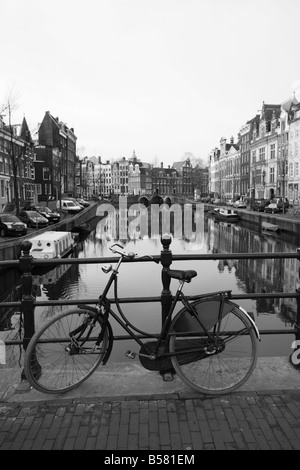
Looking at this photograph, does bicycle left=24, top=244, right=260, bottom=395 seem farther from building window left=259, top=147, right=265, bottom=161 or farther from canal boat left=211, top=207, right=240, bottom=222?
building window left=259, top=147, right=265, bottom=161

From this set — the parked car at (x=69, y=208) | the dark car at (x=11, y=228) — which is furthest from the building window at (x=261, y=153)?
the dark car at (x=11, y=228)

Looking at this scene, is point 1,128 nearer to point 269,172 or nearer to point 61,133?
point 61,133

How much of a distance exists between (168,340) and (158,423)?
78 cm

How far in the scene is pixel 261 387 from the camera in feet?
11.6

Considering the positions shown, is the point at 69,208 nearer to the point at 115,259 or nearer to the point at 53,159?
the point at 53,159

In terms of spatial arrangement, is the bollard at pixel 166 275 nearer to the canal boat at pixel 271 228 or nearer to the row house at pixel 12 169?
the canal boat at pixel 271 228

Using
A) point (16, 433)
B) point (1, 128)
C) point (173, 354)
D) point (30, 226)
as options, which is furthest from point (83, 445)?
point (1, 128)

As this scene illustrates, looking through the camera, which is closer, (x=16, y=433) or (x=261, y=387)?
(x=16, y=433)

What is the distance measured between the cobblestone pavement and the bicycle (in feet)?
Answer: 0.71

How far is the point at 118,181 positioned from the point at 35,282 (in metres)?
128

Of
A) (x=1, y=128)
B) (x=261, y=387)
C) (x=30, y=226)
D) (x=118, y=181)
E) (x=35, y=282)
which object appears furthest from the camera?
(x=118, y=181)

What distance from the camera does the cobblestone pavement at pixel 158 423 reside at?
2.73m

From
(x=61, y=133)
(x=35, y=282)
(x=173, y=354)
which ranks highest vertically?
(x=61, y=133)

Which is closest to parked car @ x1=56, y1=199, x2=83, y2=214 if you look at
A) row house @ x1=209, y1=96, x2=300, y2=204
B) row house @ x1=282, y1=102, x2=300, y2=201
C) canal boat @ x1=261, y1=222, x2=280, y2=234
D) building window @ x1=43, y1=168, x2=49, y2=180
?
building window @ x1=43, y1=168, x2=49, y2=180
